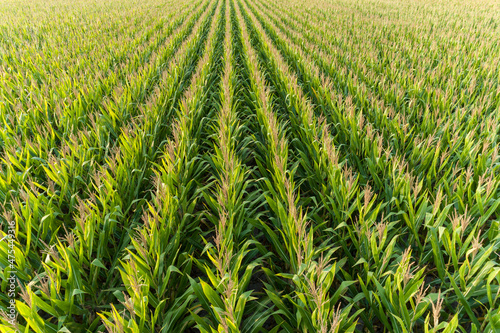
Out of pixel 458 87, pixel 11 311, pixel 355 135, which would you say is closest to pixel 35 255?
pixel 11 311

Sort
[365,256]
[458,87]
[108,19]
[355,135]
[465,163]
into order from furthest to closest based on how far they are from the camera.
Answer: [108,19] < [458,87] < [355,135] < [465,163] < [365,256]

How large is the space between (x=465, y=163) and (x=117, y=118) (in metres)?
3.40

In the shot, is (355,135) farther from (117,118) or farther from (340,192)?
(117,118)

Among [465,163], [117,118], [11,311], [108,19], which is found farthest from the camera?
[108,19]

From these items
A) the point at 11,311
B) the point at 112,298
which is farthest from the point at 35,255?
the point at 112,298

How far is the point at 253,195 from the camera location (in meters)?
2.27

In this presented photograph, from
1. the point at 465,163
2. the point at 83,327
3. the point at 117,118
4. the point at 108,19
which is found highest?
the point at 108,19

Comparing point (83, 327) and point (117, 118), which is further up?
point (117, 118)

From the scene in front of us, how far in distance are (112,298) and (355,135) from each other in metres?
2.33

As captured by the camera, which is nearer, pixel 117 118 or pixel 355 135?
pixel 355 135

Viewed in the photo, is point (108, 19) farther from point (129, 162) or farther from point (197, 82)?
point (129, 162)

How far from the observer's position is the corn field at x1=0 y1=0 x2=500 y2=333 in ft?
4.33

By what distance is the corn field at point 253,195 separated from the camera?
1.32 metres

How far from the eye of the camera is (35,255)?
5.23ft
